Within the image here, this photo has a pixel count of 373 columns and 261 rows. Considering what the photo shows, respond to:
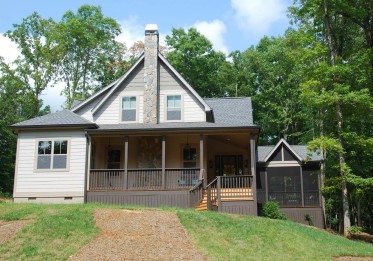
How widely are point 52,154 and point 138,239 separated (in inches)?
367

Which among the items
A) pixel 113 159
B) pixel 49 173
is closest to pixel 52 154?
pixel 49 173

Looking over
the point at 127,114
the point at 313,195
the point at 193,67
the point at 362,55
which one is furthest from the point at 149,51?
the point at 193,67

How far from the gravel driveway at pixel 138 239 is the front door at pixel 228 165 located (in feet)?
28.4

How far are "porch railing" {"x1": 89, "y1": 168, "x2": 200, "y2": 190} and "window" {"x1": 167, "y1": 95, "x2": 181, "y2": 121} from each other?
9.15 ft

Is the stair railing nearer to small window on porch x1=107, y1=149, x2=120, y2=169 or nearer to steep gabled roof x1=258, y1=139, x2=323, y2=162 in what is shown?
small window on porch x1=107, y1=149, x2=120, y2=169

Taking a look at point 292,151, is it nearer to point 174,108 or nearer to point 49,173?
→ point 174,108

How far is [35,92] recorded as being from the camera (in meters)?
38.8

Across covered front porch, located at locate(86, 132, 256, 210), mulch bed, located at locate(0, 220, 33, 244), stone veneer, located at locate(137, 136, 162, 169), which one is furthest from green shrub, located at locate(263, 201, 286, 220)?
mulch bed, located at locate(0, 220, 33, 244)

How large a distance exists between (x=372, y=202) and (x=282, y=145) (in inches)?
358

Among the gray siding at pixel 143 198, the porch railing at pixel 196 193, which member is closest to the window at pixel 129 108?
the gray siding at pixel 143 198

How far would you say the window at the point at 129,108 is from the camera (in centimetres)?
2208

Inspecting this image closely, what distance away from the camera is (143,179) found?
20.4m

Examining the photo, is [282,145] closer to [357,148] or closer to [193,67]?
[357,148]

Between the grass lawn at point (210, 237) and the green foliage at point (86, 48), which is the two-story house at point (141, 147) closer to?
the grass lawn at point (210, 237)
